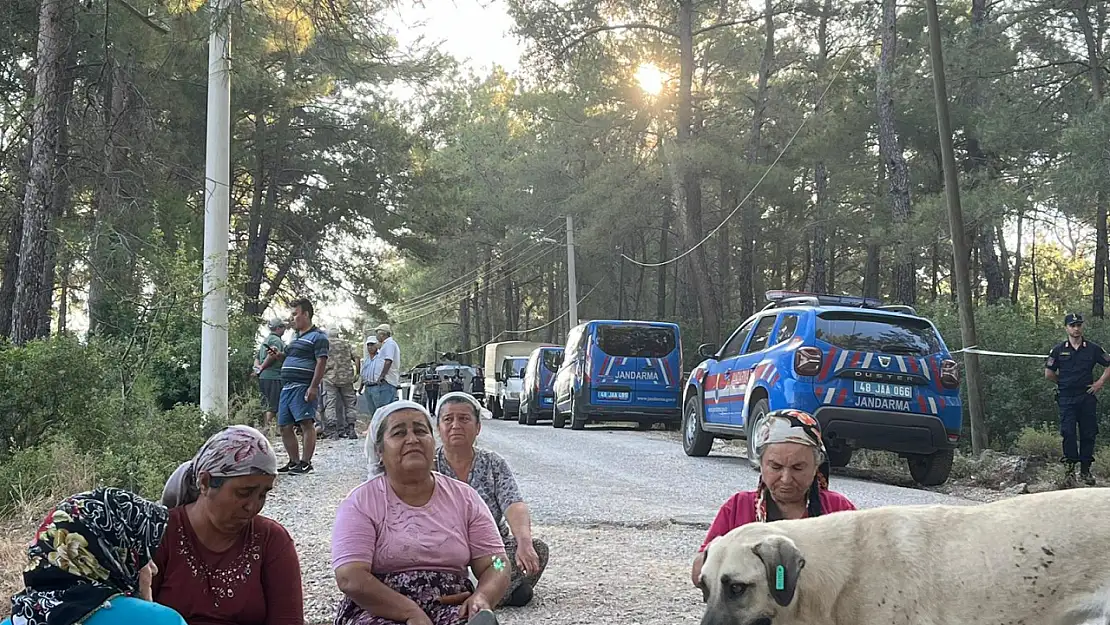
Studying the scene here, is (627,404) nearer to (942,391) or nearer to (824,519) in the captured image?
(942,391)

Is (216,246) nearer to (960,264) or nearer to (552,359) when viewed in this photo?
(960,264)

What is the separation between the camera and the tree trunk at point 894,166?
71.4 ft

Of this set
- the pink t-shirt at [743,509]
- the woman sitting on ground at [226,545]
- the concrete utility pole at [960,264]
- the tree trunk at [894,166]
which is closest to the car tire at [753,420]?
the concrete utility pole at [960,264]

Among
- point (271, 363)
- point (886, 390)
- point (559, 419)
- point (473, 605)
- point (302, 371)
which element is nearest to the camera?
point (473, 605)

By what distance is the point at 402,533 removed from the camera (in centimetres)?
416

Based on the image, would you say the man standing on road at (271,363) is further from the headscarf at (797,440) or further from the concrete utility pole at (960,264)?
the headscarf at (797,440)

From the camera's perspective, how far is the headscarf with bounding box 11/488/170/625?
2529mm

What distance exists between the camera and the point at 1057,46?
83.3 feet

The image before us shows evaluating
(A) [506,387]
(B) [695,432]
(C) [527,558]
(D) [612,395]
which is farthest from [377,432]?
(A) [506,387]

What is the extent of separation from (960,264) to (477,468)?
11767 millimetres

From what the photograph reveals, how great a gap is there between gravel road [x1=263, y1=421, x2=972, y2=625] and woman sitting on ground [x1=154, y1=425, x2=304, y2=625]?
2243 millimetres

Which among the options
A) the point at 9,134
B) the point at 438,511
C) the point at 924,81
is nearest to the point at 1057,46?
the point at 924,81

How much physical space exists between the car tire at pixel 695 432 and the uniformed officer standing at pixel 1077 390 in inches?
175

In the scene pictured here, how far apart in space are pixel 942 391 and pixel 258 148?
20.3 metres
